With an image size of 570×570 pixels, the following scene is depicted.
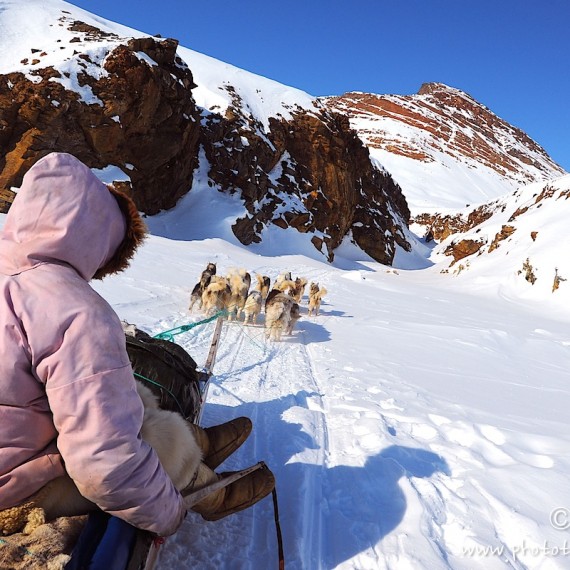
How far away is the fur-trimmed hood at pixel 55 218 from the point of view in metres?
1.30

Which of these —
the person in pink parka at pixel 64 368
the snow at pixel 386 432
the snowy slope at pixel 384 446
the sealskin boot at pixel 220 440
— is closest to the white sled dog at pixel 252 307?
the snow at pixel 386 432

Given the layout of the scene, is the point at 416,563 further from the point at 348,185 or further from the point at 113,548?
the point at 348,185

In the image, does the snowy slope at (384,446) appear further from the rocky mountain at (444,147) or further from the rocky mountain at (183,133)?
the rocky mountain at (444,147)

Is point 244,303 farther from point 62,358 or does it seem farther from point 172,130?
point 172,130

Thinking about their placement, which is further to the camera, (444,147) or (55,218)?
(444,147)

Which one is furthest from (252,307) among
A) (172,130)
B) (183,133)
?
(183,133)

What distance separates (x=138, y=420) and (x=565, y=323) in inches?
596

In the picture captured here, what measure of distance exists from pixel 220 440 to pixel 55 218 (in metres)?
1.61

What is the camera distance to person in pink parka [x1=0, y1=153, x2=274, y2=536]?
1240 millimetres

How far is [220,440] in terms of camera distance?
2.45 m

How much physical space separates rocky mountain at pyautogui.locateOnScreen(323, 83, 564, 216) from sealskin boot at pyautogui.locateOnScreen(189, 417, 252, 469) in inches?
2079

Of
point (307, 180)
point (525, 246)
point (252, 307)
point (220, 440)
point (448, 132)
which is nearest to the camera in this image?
point (220, 440)

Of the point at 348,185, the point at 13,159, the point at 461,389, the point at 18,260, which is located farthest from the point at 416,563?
the point at 348,185

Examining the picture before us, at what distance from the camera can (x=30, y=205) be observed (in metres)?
1.30
